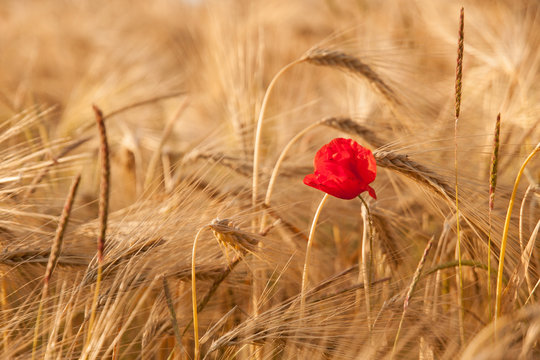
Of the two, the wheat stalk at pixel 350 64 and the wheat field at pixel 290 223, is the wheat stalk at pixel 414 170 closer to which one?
the wheat field at pixel 290 223

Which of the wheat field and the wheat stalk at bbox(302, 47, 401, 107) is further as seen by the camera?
the wheat stalk at bbox(302, 47, 401, 107)

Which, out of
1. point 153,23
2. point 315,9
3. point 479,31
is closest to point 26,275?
point 479,31

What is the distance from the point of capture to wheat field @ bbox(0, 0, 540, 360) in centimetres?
82

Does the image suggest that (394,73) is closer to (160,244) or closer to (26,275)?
(160,244)

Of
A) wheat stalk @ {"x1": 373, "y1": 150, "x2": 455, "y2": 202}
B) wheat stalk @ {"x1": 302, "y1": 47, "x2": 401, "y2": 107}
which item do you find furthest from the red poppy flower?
wheat stalk @ {"x1": 302, "y1": 47, "x2": 401, "y2": 107}

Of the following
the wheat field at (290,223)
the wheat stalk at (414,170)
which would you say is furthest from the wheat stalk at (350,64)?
the wheat stalk at (414,170)

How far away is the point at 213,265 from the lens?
102 centimetres

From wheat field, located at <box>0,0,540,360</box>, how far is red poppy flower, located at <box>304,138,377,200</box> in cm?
8

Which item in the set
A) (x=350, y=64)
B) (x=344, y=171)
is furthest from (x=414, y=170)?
(x=350, y=64)

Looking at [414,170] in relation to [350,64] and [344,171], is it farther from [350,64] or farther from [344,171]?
[350,64]

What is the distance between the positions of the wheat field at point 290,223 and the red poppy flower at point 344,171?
0.08 metres

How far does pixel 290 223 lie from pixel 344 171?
45cm

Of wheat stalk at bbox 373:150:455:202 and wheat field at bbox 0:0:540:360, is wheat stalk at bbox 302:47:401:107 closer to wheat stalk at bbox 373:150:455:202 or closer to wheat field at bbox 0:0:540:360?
wheat field at bbox 0:0:540:360

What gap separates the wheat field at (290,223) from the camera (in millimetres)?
817
